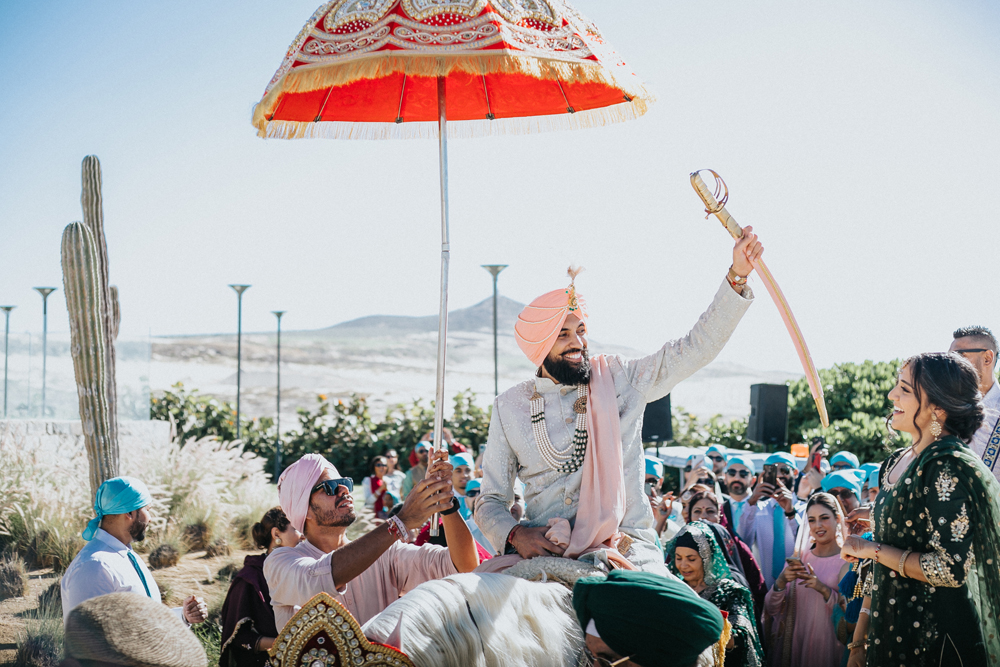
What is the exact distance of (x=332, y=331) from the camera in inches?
4311

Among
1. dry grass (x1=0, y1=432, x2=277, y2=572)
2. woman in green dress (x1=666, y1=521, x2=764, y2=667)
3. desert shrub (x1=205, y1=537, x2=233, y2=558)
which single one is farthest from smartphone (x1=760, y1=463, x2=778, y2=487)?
dry grass (x1=0, y1=432, x2=277, y2=572)

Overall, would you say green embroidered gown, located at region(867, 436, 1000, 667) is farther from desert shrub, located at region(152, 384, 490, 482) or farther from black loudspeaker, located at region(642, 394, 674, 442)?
desert shrub, located at region(152, 384, 490, 482)

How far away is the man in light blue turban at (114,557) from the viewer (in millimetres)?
3891

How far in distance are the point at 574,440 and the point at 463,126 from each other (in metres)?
1.76

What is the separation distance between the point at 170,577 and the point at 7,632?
205 centimetres

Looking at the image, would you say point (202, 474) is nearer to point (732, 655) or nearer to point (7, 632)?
point (7, 632)

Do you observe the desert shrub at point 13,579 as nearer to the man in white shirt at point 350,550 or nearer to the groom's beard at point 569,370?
the man in white shirt at point 350,550

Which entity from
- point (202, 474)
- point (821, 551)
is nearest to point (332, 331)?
point (202, 474)

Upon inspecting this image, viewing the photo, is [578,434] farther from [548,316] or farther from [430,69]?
[430,69]

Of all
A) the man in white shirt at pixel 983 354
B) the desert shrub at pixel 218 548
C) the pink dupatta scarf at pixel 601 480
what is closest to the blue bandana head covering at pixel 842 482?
the man in white shirt at pixel 983 354

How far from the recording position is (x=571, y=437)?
11.1 ft

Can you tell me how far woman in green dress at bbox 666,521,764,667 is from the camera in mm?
4625

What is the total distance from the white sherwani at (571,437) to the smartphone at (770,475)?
492 centimetres

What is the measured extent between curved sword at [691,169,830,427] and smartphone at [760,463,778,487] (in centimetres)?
504
